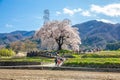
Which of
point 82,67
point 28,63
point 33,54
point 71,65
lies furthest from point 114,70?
point 33,54

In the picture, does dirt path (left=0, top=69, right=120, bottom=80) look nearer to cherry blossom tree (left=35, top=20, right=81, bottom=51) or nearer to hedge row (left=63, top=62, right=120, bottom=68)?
hedge row (left=63, top=62, right=120, bottom=68)

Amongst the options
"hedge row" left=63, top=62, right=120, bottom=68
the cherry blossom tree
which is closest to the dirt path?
"hedge row" left=63, top=62, right=120, bottom=68

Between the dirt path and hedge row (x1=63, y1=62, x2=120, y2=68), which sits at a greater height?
hedge row (x1=63, y1=62, x2=120, y2=68)

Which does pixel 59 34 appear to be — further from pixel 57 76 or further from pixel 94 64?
pixel 57 76

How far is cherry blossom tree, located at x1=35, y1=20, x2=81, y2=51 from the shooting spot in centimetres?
9594

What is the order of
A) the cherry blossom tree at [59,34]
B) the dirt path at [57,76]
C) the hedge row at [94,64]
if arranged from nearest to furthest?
the dirt path at [57,76]
the hedge row at [94,64]
the cherry blossom tree at [59,34]

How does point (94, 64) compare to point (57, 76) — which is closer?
point (57, 76)

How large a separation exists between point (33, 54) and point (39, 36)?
2287 centimetres

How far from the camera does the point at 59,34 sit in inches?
3738

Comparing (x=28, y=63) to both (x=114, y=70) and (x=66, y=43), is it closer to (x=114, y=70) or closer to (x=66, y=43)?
(x=114, y=70)

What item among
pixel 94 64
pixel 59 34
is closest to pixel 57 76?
pixel 94 64

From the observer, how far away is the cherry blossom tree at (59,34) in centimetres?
9594

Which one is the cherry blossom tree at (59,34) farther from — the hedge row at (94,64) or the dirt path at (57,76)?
the dirt path at (57,76)

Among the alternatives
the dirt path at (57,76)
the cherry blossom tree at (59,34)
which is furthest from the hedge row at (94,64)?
the cherry blossom tree at (59,34)
